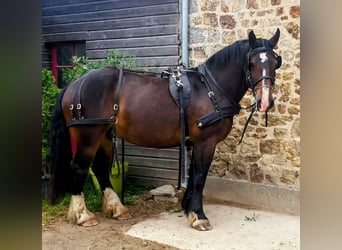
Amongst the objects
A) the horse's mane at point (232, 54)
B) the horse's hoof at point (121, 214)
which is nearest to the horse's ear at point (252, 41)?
the horse's mane at point (232, 54)

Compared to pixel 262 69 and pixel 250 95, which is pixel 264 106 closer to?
pixel 262 69

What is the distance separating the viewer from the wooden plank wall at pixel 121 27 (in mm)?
4379

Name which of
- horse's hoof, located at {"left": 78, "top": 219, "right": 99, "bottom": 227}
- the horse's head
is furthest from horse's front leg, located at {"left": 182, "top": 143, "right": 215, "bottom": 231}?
horse's hoof, located at {"left": 78, "top": 219, "right": 99, "bottom": 227}

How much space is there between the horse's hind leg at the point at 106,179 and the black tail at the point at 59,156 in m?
0.33

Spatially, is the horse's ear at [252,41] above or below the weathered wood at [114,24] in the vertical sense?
below

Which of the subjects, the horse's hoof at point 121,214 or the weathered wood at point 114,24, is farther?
the weathered wood at point 114,24

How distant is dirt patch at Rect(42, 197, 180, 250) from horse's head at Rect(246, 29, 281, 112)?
1368 millimetres

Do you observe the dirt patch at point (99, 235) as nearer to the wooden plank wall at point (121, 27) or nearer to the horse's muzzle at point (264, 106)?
the horse's muzzle at point (264, 106)

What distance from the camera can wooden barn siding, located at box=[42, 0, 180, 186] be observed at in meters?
4.38

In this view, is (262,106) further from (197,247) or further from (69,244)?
(69,244)

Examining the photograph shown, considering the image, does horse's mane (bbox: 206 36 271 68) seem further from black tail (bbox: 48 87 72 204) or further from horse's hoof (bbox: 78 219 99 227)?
horse's hoof (bbox: 78 219 99 227)

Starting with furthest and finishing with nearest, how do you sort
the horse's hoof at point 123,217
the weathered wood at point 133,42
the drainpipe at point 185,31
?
1. the weathered wood at point 133,42
2. the drainpipe at point 185,31
3. the horse's hoof at point 123,217

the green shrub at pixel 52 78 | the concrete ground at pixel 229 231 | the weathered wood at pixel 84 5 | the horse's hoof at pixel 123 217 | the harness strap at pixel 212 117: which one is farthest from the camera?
the weathered wood at pixel 84 5
